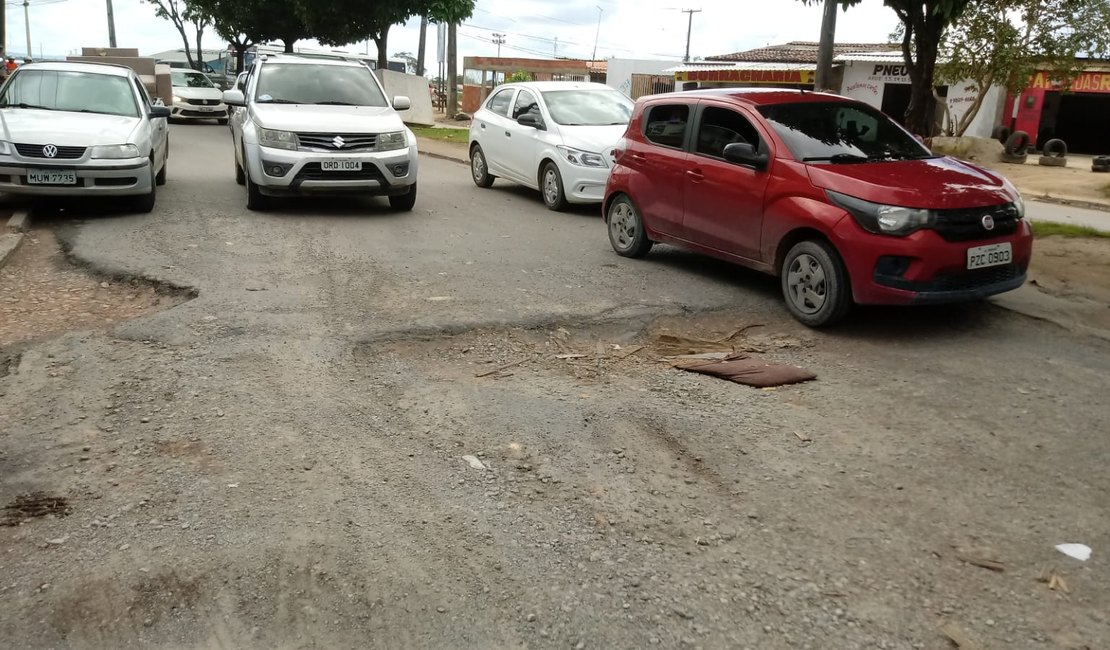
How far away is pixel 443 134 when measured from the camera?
26.6 m

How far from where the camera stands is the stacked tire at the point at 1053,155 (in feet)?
73.2

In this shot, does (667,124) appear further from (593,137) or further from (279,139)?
(279,139)

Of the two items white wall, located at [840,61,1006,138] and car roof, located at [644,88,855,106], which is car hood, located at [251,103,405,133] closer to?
car roof, located at [644,88,855,106]

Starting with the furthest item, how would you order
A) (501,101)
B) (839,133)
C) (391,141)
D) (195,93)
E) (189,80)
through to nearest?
(189,80)
(195,93)
(501,101)
(391,141)
(839,133)

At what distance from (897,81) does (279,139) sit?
25.1m

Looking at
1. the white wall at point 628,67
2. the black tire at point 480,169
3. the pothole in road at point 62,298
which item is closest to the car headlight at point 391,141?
the black tire at point 480,169

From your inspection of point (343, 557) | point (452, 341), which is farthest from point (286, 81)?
point (343, 557)

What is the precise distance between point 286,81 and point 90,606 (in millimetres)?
9746

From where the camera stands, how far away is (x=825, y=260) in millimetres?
6379

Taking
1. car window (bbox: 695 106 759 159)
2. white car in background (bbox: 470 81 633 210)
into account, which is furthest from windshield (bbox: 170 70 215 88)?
car window (bbox: 695 106 759 159)

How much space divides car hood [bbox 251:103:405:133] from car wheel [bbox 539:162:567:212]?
2.16 meters

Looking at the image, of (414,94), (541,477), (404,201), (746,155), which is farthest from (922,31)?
(414,94)

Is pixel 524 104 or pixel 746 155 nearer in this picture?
pixel 746 155

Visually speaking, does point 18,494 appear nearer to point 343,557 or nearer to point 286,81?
point 343,557
